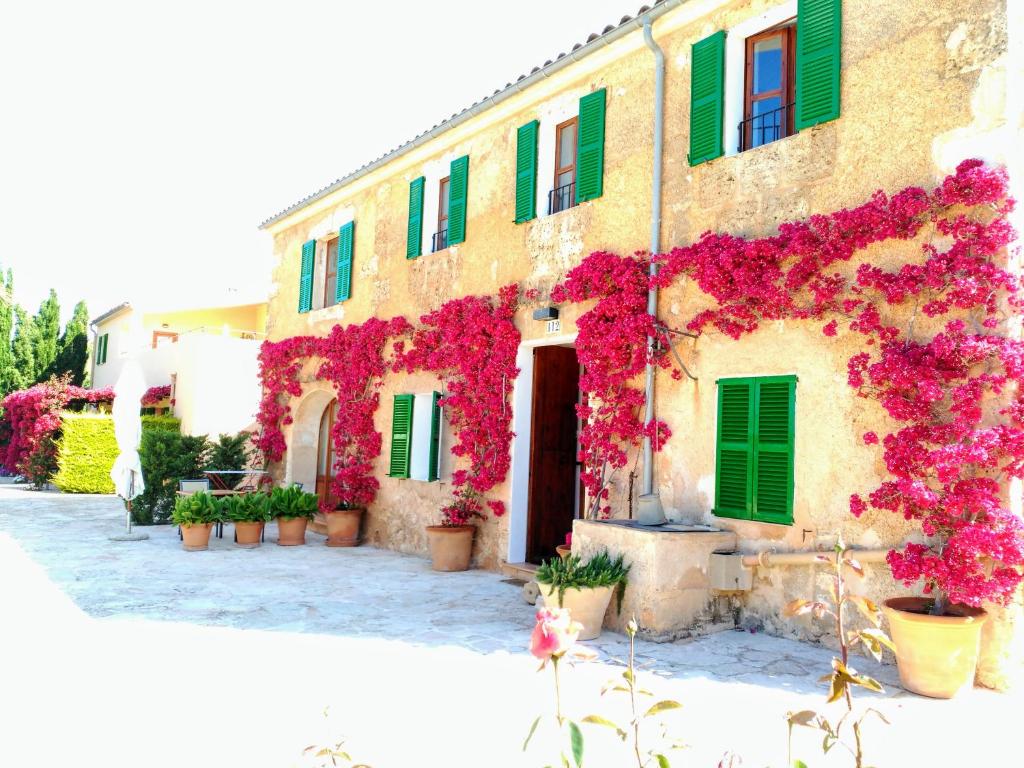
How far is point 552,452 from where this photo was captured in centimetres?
980

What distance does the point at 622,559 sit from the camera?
21.2 ft

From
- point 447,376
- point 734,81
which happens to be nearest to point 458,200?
point 447,376

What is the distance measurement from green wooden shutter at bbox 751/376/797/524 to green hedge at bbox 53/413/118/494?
59.9 ft

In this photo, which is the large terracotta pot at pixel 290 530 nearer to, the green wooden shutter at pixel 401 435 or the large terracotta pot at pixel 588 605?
the green wooden shutter at pixel 401 435

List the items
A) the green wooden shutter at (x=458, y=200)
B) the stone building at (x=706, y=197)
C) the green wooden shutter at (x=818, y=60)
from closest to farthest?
the stone building at (x=706, y=197)
the green wooden shutter at (x=818, y=60)
the green wooden shutter at (x=458, y=200)

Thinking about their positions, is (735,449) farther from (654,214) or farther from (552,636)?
(552,636)

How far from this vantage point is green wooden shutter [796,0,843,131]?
645cm

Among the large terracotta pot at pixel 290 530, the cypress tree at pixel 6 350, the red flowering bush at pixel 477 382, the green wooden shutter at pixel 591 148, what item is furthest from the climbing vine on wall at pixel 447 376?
the cypress tree at pixel 6 350

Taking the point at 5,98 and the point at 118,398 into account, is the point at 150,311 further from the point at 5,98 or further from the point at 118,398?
the point at 118,398

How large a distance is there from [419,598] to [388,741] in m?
3.90

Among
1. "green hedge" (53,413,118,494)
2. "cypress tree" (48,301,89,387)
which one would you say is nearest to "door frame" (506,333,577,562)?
"green hedge" (53,413,118,494)

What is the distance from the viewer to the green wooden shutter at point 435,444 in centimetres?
1055

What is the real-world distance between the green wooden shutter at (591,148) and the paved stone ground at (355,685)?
4499 mm

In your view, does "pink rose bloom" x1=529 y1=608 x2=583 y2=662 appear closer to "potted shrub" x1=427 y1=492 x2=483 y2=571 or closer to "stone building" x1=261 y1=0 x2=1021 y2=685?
"stone building" x1=261 y1=0 x2=1021 y2=685
